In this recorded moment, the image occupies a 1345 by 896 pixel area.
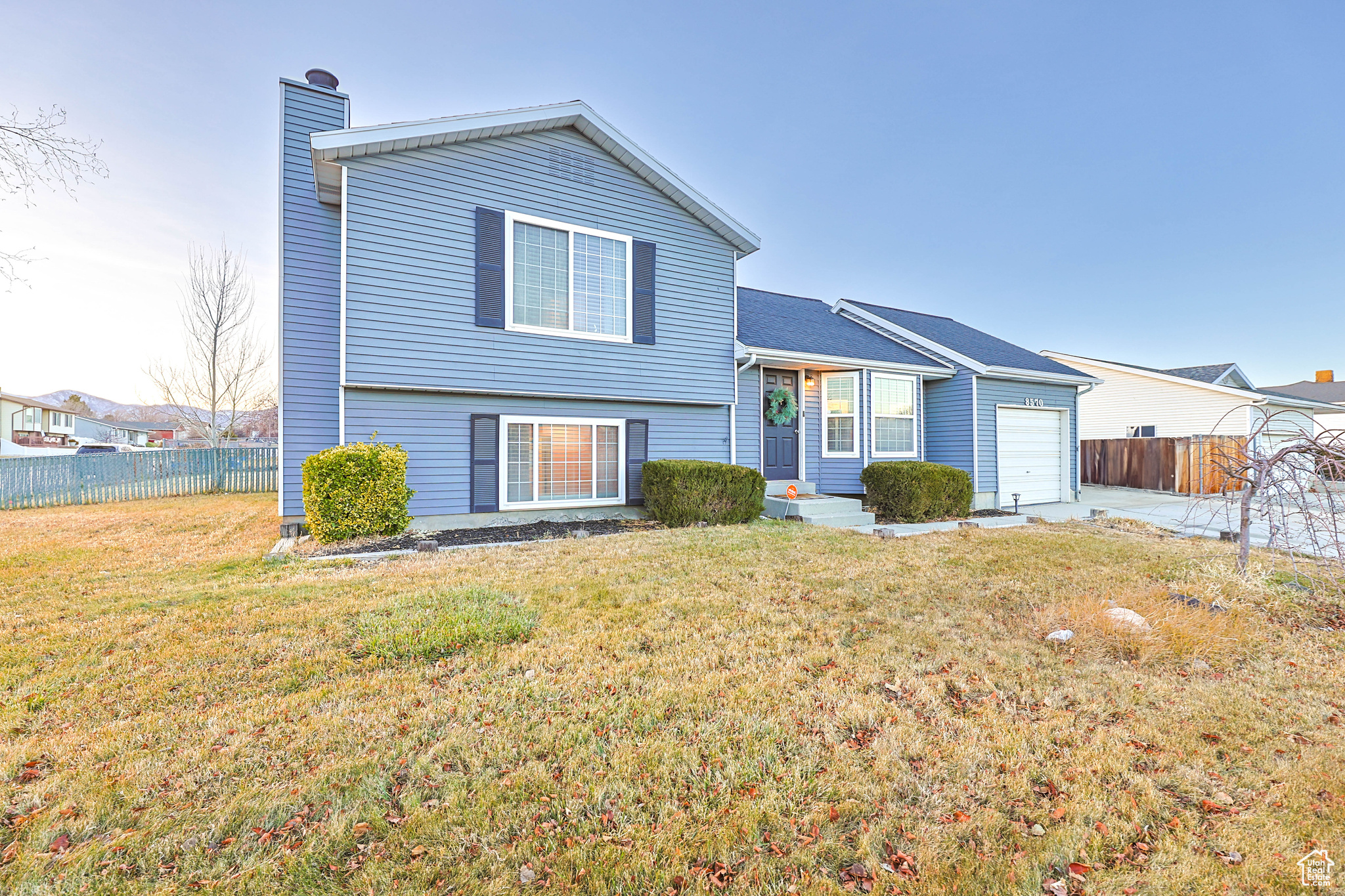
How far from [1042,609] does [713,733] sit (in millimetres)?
3551

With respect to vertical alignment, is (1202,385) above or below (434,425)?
above

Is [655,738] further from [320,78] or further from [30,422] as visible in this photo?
[30,422]

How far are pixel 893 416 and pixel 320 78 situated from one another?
1186 cm

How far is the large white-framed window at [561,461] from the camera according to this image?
8047 millimetres

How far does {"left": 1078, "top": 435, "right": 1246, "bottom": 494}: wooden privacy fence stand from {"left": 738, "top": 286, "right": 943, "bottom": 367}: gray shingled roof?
25.2 ft

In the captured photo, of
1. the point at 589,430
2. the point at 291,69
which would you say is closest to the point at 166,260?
the point at 291,69

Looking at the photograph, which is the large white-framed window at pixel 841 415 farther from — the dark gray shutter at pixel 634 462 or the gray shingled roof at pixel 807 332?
the dark gray shutter at pixel 634 462

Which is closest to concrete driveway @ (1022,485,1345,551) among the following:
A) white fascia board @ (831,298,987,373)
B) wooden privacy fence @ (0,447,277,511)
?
white fascia board @ (831,298,987,373)

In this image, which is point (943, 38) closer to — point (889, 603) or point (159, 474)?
point (889, 603)

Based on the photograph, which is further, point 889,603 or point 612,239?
point 612,239

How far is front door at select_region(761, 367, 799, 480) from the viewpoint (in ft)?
34.1

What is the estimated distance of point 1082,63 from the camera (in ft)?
43.8

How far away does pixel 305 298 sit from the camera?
7859 mm

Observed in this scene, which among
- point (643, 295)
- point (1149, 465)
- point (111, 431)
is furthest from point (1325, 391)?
point (111, 431)
